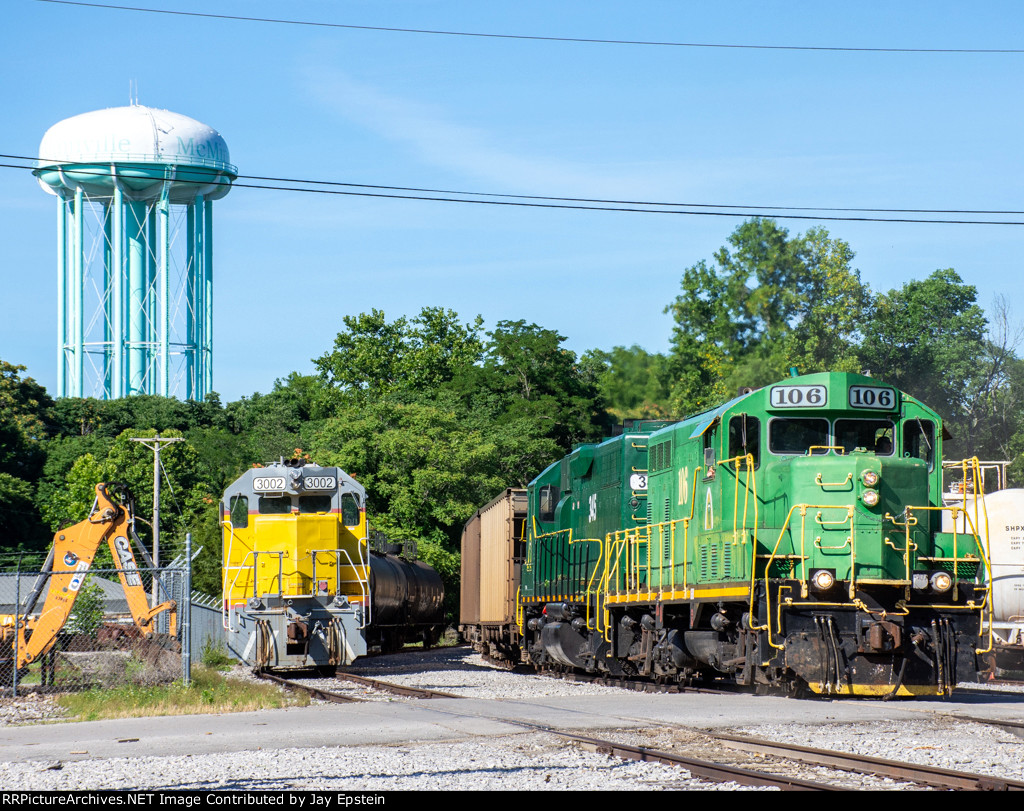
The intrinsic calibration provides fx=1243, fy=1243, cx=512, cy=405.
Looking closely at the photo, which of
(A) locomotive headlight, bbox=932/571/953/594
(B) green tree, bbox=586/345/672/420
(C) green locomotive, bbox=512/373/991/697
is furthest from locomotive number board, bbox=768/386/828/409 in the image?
(B) green tree, bbox=586/345/672/420

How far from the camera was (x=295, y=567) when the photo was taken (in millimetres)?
22609

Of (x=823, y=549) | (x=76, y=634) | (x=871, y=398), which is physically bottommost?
(x=76, y=634)

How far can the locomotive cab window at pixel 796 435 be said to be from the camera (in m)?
15.7

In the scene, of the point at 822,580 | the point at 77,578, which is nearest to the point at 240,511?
the point at 77,578

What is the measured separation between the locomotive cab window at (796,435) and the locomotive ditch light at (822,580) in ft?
5.46

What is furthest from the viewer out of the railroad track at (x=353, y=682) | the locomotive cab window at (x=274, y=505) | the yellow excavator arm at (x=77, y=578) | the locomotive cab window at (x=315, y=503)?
the locomotive cab window at (x=315, y=503)

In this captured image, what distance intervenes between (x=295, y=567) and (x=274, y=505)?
1.43m

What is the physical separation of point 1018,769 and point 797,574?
5.05 m

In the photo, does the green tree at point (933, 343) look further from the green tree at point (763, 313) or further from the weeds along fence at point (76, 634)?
the weeds along fence at point (76, 634)

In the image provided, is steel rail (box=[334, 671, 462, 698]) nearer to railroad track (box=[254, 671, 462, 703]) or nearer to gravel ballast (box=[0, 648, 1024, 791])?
railroad track (box=[254, 671, 462, 703])

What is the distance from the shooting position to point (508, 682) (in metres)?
21.7

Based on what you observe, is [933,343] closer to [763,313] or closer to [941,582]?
[763,313]

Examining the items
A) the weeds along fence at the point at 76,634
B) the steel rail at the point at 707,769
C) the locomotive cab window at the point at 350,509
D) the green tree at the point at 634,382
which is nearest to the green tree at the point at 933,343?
the green tree at the point at 634,382

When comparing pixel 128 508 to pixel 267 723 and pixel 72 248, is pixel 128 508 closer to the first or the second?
pixel 267 723
